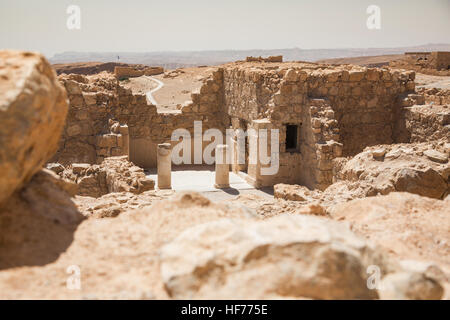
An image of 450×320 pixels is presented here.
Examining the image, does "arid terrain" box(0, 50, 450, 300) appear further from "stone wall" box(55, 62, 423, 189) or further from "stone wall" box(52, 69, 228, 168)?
"stone wall" box(52, 69, 228, 168)

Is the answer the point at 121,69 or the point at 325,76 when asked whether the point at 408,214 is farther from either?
the point at 121,69

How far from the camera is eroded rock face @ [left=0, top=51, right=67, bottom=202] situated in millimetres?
3027

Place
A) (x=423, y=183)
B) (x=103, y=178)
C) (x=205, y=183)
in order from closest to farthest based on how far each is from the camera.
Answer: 1. (x=423, y=183)
2. (x=103, y=178)
3. (x=205, y=183)

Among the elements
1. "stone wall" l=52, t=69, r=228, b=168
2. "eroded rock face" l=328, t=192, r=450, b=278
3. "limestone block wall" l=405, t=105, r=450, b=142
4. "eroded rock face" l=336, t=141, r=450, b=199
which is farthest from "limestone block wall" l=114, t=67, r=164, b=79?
"eroded rock face" l=328, t=192, r=450, b=278

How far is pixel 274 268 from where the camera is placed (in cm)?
288

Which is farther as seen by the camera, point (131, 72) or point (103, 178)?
point (131, 72)

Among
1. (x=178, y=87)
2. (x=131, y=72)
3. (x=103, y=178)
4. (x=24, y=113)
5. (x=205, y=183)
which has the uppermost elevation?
(x=131, y=72)

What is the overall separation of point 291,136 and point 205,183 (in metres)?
3.18

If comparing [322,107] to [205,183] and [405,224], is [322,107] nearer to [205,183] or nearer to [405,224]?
[205,183]

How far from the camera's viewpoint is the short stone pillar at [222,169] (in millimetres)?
14219

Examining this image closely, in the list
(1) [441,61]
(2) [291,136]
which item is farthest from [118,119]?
(1) [441,61]

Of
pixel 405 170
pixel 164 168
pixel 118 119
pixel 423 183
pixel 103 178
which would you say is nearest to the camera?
pixel 423 183

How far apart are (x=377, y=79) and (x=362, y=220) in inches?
415
